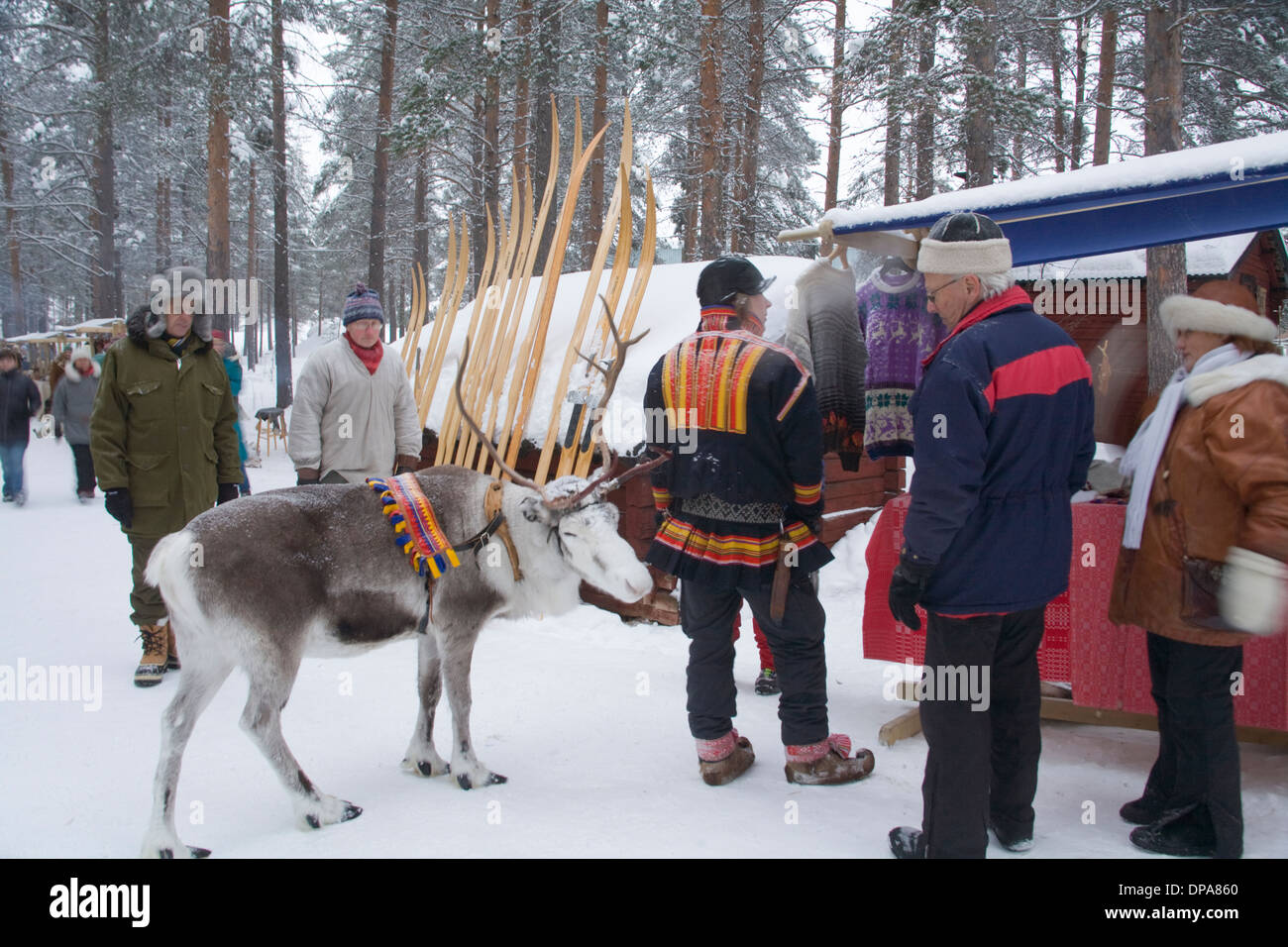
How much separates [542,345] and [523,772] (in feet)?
12.0

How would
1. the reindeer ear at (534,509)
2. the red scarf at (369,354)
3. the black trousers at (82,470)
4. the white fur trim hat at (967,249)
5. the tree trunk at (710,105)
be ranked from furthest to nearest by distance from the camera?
the black trousers at (82,470), the tree trunk at (710,105), the red scarf at (369,354), the reindeer ear at (534,509), the white fur trim hat at (967,249)

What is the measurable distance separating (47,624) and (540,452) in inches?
139

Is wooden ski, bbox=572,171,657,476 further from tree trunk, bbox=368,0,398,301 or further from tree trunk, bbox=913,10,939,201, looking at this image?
tree trunk, bbox=368,0,398,301

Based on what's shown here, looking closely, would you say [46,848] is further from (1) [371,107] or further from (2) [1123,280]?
(1) [371,107]

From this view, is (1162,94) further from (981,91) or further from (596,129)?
(596,129)

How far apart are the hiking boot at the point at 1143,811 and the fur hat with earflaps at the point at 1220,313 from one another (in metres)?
1.65

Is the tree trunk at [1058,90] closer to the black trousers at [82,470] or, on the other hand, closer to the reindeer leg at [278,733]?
the reindeer leg at [278,733]

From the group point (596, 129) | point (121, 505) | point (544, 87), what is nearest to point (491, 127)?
point (544, 87)

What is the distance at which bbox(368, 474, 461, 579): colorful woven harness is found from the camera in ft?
10.1

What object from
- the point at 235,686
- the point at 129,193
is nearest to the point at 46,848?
the point at 235,686

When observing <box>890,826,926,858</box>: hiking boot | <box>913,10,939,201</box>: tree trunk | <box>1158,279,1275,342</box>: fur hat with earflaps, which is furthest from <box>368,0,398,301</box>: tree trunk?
<box>890,826,926,858</box>: hiking boot

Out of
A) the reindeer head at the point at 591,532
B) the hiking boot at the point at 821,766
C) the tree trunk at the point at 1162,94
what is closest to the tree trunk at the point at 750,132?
the tree trunk at the point at 1162,94

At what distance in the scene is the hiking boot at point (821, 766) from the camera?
320cm

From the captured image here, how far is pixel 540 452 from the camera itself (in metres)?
6.16
